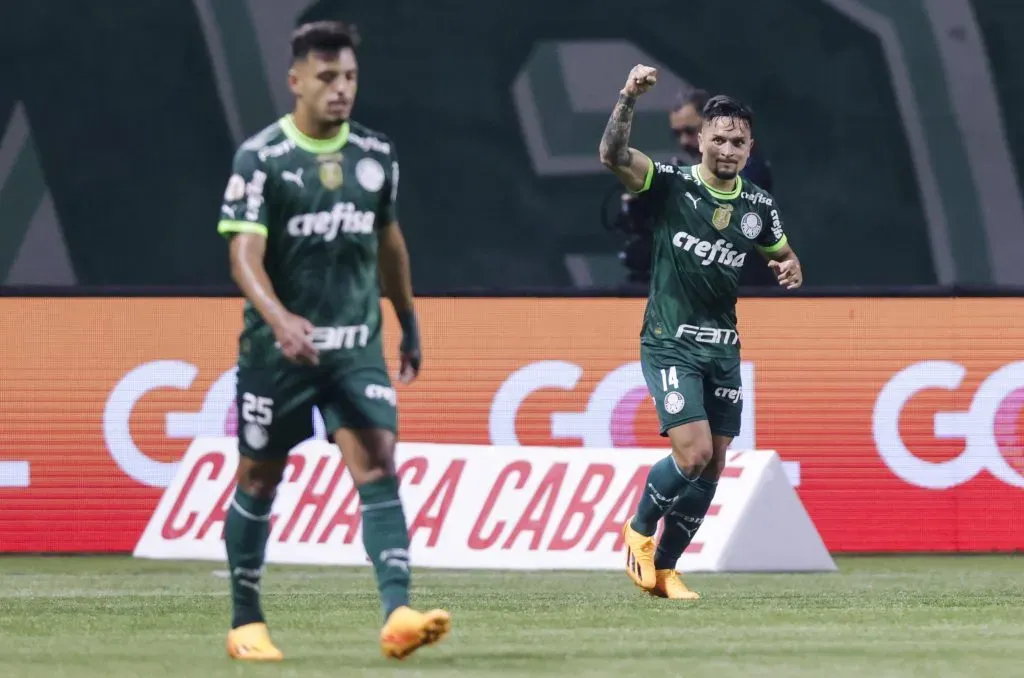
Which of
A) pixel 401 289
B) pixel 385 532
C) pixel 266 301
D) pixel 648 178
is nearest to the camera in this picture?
pixel 266 301

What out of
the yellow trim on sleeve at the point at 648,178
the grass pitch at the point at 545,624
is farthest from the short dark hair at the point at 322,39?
the yellow trim on sleeve at the point at 648,178

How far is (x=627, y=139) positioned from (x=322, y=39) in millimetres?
2585

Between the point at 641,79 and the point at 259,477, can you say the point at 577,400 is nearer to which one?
the point at 641,79

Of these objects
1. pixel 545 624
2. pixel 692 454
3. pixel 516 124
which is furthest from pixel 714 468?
pixel 516 124

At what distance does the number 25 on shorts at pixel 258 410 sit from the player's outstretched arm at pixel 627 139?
246 centimetres

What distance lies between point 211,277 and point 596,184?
9.34ft

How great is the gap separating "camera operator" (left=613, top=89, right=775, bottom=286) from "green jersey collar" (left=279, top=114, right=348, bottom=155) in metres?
4.42

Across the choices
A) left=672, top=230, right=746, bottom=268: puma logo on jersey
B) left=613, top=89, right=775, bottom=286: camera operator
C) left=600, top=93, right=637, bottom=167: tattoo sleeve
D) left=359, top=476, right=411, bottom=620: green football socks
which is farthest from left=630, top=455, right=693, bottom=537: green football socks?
left=359, top=476, right=411, bottom=620: green football socks

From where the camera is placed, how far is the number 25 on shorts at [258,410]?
22.0 feet

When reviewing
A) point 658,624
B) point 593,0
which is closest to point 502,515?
point 658,624

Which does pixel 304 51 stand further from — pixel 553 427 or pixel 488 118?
pixel 488 118

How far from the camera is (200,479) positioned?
12070mm

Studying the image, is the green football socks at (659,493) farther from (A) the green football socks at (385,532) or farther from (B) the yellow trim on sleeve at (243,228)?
(B) the yellow trim on sleeve at (243,228)

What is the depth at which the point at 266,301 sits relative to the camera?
21.1ft
